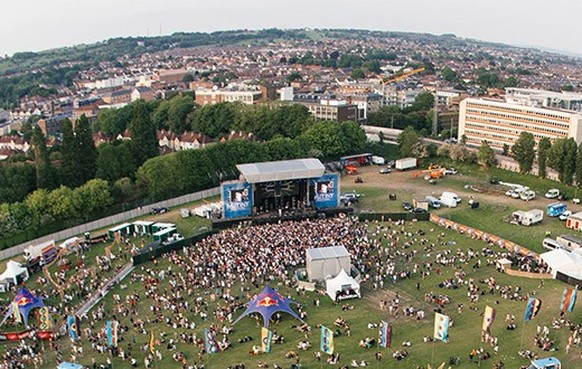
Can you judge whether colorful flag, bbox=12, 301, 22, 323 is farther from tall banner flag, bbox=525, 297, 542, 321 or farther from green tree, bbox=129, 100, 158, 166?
green tree, bbox=129, 100, 158, 166

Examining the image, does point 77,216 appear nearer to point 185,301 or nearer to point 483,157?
point 185,301

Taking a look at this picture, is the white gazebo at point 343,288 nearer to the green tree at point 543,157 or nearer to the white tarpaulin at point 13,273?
the white tarpaulin at point 13,273

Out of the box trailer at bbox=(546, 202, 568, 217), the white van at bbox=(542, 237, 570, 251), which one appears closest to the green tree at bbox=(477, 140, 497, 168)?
the box trailer at bbox=(546, 202, 568, 217)

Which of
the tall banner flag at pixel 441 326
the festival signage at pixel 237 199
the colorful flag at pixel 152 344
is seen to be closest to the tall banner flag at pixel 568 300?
the tall banner flag at pixel 441 326

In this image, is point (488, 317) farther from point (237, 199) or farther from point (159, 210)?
point (159, 210)

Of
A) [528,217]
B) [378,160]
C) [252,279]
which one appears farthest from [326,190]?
[378,160]

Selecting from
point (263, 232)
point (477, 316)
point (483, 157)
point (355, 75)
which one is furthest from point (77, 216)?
point (355, 75)
